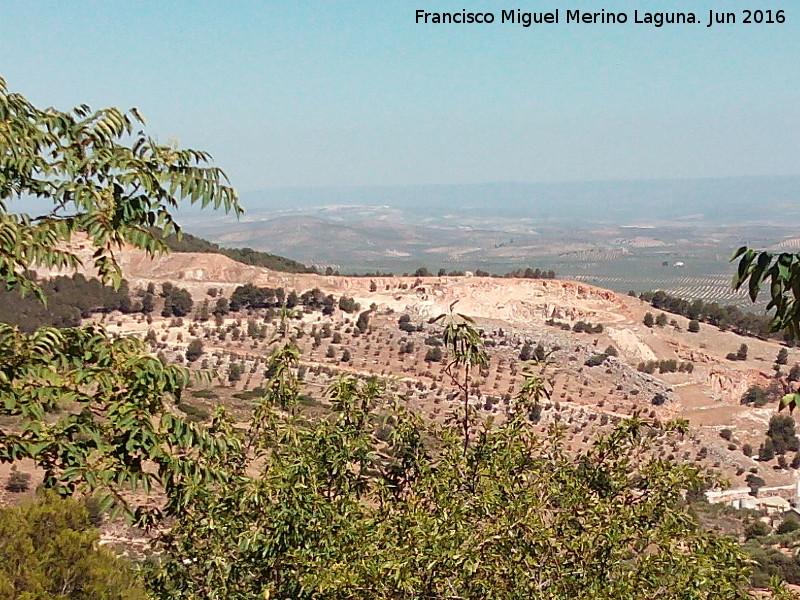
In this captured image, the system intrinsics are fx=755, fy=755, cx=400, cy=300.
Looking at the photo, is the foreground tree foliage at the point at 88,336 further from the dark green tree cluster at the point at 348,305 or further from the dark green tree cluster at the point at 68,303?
the dark green tree cluster at the point at 348,305

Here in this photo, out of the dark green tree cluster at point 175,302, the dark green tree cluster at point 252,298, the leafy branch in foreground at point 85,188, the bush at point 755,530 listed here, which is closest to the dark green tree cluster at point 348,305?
the dark green tree cluster at point 252,298

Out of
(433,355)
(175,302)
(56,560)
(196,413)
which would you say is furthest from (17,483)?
(175,302)

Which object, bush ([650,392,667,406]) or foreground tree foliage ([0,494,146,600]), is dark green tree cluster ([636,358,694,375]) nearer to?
bush ([650,392,667,406])

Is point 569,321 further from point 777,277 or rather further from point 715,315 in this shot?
point 777,277

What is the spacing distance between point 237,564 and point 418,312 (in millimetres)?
39904

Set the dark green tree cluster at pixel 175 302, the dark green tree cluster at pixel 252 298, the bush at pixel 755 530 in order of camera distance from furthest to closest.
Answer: the dark green tree cluster at pixel 252 298, the dark green tree cluster at pixel 175 302, the bush at pixel 755 530

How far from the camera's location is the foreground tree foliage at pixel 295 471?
3.76 meters

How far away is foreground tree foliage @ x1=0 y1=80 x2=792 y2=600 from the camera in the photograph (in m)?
3.76

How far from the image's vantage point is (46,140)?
3.96m

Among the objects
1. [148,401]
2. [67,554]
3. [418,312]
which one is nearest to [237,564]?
[148,401]

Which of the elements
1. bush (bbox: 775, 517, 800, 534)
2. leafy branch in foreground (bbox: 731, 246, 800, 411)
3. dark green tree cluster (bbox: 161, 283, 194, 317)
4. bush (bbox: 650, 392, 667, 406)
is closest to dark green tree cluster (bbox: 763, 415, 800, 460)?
bush (bbox: 650, 392, 667, 406)

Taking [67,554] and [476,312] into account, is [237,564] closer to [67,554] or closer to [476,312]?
[67,554]

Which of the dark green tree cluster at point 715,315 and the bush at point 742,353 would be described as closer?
the bush at point 742,353

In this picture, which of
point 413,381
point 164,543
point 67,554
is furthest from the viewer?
point 413,381
